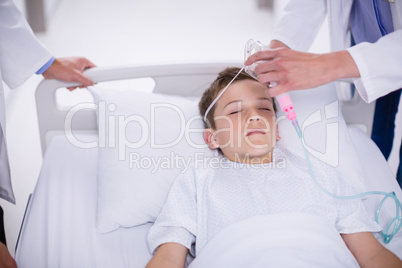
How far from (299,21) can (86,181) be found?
3.37 ft

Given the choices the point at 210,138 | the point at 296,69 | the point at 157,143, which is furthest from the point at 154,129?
the point at 296,69

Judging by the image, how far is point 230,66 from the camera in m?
1.61

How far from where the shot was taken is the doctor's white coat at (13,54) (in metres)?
1.35

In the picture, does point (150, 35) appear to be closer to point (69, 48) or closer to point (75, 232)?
point (69, 48)

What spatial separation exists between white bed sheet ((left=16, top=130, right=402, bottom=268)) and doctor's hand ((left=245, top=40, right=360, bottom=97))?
499 millimetres

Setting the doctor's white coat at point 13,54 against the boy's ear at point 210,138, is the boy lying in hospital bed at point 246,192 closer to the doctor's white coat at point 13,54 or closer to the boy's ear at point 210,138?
the boy's ear at point 210,138

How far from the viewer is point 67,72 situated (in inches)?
60.0

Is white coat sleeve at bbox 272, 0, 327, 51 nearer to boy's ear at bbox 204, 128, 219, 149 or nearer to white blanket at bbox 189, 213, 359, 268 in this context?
boy's ear at bbox 204, 128, 219, 149

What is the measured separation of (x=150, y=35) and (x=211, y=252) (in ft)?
11.3

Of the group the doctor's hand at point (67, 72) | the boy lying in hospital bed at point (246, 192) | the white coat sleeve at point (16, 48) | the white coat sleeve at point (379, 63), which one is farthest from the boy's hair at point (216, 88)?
the white coat sleeve at point (16, 48)

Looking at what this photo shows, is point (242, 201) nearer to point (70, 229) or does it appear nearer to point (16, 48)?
point (70, 229)

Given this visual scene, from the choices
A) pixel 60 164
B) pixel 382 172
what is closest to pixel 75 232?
pixel 60 164

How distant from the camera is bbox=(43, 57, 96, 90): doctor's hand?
150 cm

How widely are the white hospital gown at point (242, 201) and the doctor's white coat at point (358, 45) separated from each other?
32 centimetres
